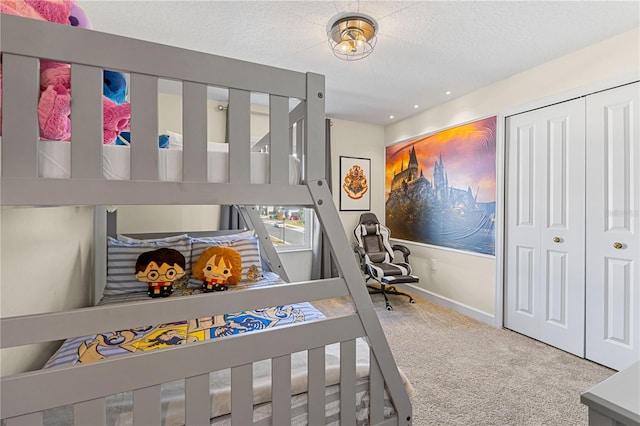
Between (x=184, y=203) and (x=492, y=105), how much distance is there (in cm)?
331

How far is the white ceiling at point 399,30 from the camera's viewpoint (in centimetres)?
188

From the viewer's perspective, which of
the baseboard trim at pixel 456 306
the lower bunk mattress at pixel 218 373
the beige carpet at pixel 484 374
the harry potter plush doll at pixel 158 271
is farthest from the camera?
the baseboard trim at pixel 456 306

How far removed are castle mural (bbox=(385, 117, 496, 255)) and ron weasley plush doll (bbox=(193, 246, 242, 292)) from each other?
8.33 ft

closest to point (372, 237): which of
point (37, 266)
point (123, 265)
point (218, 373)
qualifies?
point (123, 265)

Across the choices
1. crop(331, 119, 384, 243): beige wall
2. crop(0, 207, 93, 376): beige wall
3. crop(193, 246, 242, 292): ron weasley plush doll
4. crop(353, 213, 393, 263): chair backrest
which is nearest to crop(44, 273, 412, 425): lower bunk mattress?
crop(0, 207, 93, 376): beige wall

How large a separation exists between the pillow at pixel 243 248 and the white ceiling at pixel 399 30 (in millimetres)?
1622

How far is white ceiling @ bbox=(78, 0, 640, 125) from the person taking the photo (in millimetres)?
1882

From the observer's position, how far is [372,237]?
416 centimetres

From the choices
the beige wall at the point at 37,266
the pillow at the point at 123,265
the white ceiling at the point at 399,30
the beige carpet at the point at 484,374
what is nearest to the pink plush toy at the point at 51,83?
the beige wall at the point at 37,266

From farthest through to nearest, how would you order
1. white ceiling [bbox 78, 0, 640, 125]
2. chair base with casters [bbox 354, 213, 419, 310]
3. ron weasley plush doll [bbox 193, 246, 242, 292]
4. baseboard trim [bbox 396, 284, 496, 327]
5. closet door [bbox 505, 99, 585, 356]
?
1. chair base with casters [bbox 354, 213, 419, 310]
2. baseboard trim [bbox 396, 284, 496, 327]
3. closet door [bbox 505, 99, 585, 356]
4. ron weasley plush doll [bbox 193, 246, 242, 292]
5. white ceiling [bbox 78, 0, 640, 125]

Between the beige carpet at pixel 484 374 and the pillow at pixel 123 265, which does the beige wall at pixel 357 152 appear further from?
the pillow at pixel 123 265

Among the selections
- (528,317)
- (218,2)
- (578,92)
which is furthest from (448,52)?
(528,317)

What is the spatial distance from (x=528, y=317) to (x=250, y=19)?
3.45 metres

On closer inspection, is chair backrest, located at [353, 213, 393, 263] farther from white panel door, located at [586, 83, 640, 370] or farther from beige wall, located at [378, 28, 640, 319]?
white panel door, located at [586, 83, 640, 370]
